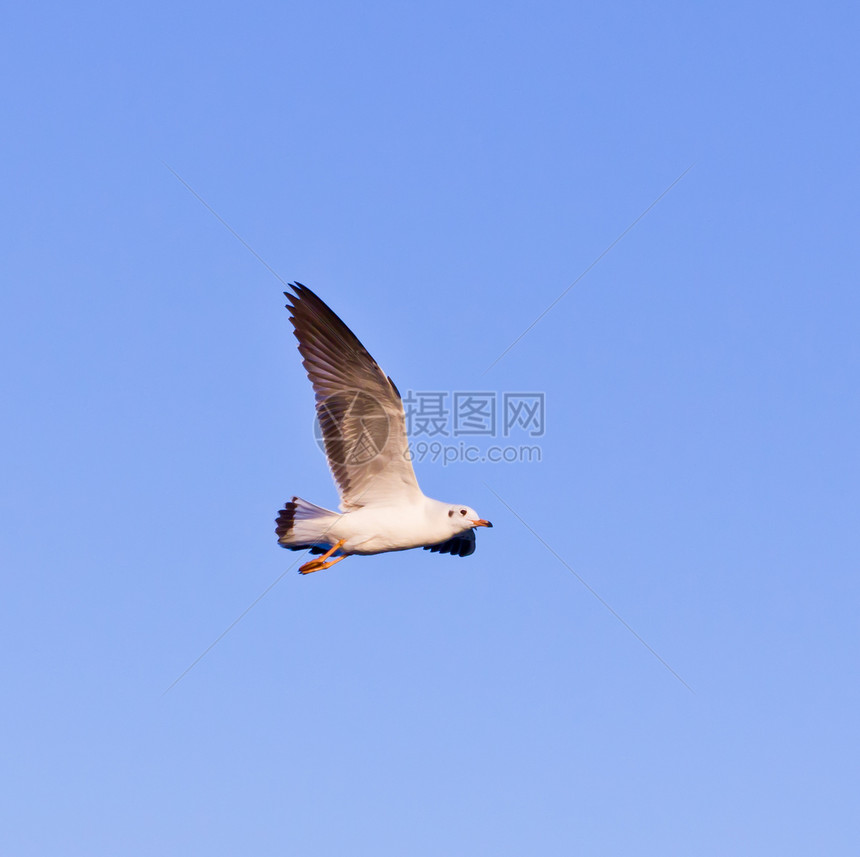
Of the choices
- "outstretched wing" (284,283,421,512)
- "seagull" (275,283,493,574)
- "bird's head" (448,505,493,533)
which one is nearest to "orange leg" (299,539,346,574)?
"seagull" (275,283,493,574)

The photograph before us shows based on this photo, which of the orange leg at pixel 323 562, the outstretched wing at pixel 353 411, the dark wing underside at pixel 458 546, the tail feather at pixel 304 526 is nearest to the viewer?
the outstretched wing at pixel 353 411

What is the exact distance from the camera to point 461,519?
16078 millimetres

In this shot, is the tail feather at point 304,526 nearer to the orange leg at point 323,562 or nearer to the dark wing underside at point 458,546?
the orange leg at point 323,562

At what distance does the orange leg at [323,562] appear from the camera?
15.8 metres

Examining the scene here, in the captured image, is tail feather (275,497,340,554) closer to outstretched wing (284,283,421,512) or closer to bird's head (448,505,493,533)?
outstretched wing (284,283,421,512)

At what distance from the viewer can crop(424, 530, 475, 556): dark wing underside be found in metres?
17.3

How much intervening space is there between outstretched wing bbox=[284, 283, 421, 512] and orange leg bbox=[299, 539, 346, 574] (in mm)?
425

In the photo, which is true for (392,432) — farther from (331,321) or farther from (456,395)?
(456,395)

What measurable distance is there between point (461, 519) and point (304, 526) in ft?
5.83

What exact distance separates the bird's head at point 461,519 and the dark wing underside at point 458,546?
1.07 metres

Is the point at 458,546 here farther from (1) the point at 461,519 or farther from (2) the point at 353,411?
(2) the point at 353,411

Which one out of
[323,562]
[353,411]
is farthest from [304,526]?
[353,411]

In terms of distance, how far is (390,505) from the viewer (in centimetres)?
1616

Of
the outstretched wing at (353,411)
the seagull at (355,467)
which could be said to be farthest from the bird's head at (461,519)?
the outstretched wing at (353,411)
